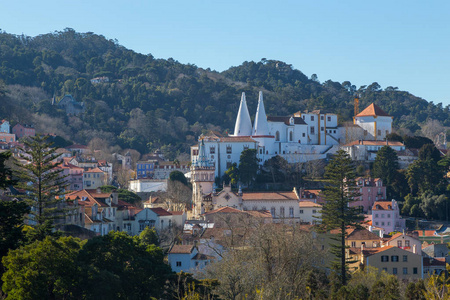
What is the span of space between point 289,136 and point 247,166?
34.5ft

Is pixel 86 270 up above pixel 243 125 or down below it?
below

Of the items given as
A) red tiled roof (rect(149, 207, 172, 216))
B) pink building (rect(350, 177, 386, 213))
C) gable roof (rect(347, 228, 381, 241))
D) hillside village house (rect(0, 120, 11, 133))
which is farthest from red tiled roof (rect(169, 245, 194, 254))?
hillside village house (rect(0, 120, 11, 133))

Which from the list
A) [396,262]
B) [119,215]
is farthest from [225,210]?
[396,262]

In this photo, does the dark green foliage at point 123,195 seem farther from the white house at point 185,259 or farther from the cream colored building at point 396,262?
the cream colored building at point 396,262

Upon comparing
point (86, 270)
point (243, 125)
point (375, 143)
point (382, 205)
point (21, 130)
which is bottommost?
point (382, 205)

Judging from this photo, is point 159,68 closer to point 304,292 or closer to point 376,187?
point 376,187

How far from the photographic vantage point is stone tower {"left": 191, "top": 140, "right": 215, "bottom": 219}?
6638cm

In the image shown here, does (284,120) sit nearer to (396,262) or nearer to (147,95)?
(396,262)

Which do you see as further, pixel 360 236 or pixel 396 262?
pixel 360 236

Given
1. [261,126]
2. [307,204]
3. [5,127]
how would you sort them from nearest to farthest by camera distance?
[307,204]
[261,126]
[5,127]

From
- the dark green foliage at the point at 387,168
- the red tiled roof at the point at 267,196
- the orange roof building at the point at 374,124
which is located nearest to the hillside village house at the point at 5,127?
the orange roof building at the point at 374,124

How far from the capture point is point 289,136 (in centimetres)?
8531

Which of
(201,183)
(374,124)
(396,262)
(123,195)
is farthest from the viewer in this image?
(374,124)

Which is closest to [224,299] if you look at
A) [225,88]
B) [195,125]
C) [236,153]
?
[236,153]
